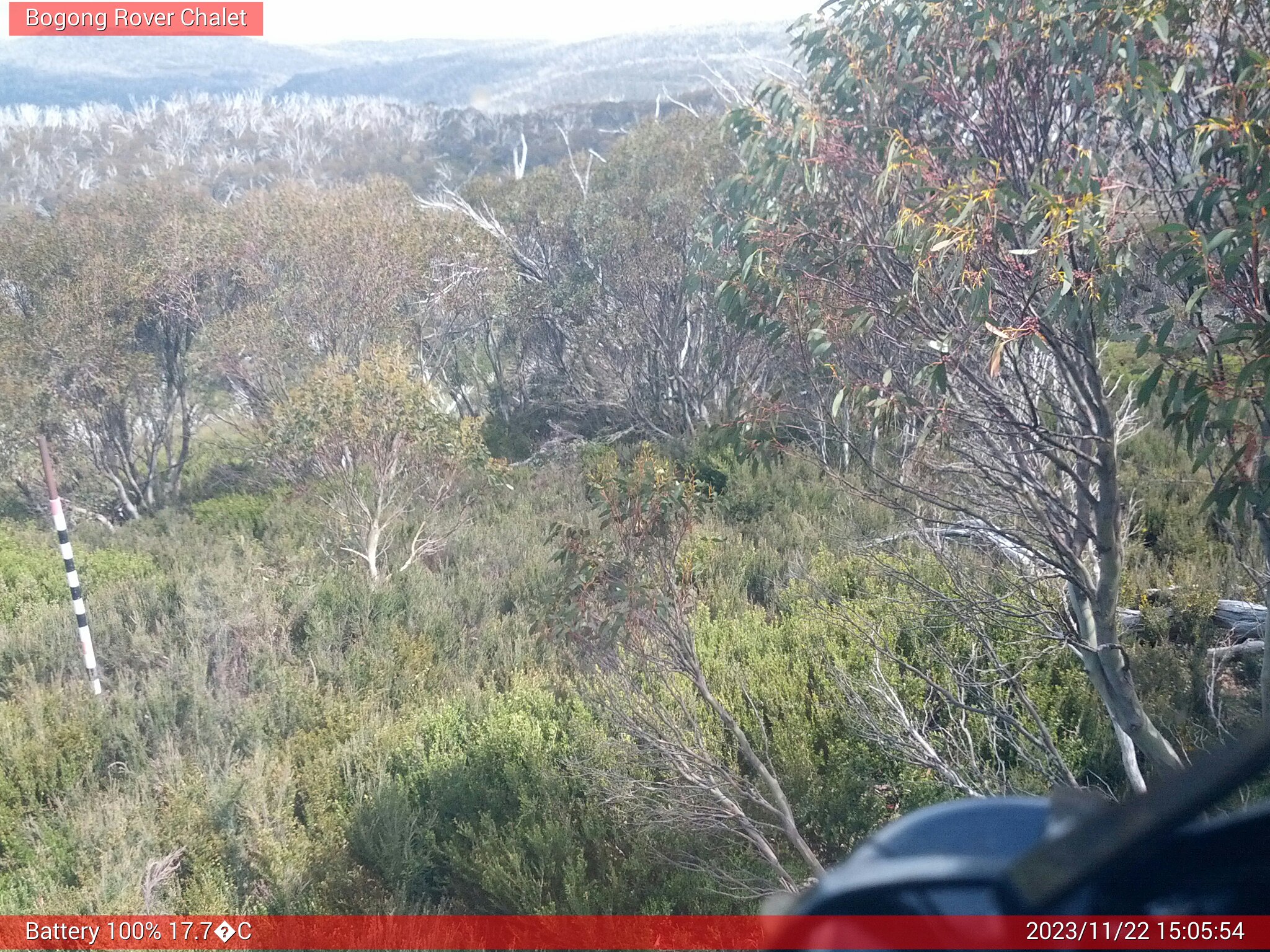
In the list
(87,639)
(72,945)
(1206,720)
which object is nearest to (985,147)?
(1206,720)

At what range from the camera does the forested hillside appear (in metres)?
3.29

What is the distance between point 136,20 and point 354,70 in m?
51.3

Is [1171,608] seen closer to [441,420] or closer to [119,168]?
[441,420]

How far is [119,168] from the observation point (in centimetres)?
3225

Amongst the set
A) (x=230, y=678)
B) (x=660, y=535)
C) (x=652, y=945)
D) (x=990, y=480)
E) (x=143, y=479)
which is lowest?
(x=143, y=479)

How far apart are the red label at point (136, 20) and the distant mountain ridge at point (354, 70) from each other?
2894 centimetres

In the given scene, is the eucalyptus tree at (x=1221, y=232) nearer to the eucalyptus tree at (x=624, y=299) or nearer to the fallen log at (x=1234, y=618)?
the fallen log at (x=1234, y=618)

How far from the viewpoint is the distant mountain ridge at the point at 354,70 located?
137 feet

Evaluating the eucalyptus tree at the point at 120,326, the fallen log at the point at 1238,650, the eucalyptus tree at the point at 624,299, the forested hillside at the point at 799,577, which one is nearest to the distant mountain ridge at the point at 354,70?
the eucalyptus tree at the point at 624,299

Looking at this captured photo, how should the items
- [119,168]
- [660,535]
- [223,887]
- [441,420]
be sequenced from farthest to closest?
1. [119,168]
2. [441,420]
3. [660,535]
4. [223,887]

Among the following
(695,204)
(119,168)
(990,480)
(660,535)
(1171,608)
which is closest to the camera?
(990,480)

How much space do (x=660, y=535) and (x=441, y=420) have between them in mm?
6339

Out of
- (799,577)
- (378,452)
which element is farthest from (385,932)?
(378,452)

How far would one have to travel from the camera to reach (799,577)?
605 cm
